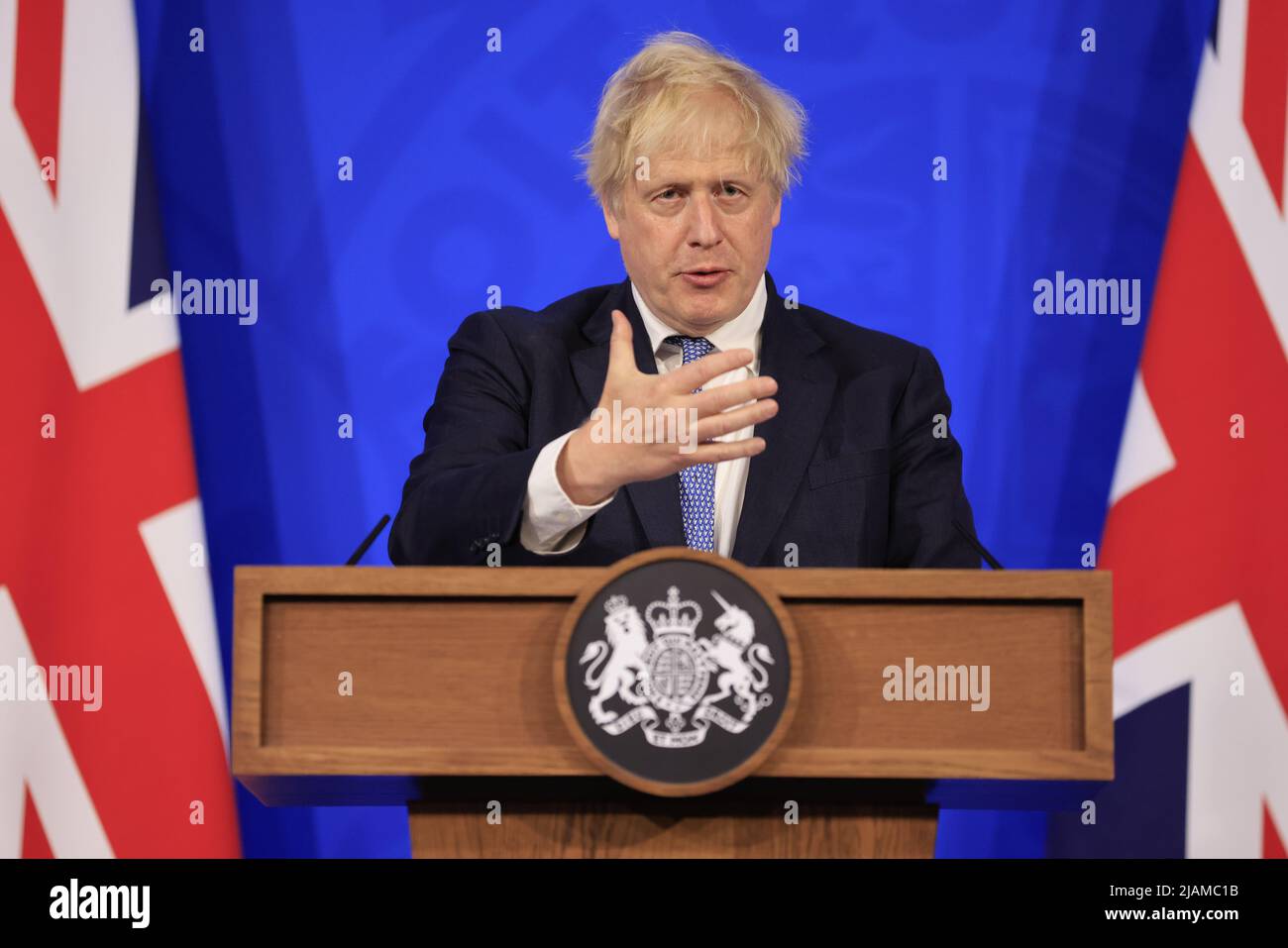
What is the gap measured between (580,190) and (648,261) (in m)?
0.98

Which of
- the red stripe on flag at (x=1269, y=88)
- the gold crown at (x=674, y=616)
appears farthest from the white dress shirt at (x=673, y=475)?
the red stripe on flag at (x=1269, y=88)

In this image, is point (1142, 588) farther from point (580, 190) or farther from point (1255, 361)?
point (580, 190)

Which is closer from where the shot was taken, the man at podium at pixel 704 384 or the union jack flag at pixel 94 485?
the man at podium at pixel 704 384

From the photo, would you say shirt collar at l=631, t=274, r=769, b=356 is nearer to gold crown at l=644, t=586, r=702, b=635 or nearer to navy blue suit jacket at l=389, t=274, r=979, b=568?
navy blue suit jacket at l=389, t=274, r=979, b=568

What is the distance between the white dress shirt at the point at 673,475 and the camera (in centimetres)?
164

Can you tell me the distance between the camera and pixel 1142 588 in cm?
290

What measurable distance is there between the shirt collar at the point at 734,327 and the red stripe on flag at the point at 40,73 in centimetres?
132

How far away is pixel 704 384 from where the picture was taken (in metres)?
1.93

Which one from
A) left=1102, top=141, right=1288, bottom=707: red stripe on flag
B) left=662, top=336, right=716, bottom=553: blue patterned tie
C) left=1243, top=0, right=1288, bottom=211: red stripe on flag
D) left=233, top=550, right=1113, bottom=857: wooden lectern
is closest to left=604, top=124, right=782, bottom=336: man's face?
left=662, top=336, right=716, bottom=553: blue patterned tie

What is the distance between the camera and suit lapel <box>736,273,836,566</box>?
6.28ft

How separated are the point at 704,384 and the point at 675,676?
0.63 m

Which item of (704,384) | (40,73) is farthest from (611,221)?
(40,73)

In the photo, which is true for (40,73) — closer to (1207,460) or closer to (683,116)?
(683,116)

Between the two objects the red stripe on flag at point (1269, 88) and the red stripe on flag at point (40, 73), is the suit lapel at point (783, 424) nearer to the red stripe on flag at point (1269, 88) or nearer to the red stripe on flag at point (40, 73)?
the red stripe on flag at point (1269, 88)
